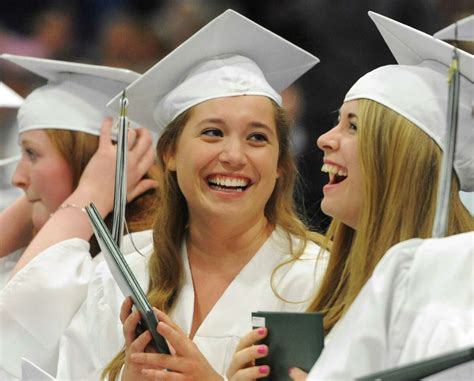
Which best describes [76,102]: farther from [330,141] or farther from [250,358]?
[250,358]

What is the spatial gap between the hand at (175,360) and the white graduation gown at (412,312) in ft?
1.65

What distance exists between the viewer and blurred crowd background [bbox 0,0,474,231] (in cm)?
292

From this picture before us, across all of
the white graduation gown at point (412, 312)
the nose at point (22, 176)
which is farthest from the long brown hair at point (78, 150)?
the white graduation gown at point (412, 312)

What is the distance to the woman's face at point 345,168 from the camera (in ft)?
7.26

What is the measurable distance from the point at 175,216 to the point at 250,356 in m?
0.73

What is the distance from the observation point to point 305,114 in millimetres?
2953

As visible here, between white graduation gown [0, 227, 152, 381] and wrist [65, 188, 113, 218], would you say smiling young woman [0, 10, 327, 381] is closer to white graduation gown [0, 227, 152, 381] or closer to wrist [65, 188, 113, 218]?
white graduation gown [0, 227, 152, 381]

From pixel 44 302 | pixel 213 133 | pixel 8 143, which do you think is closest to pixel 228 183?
pixel 213 133

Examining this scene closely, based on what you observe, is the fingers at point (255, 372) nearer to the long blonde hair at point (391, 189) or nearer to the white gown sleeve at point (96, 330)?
the long blonde hair at point (391, 189)

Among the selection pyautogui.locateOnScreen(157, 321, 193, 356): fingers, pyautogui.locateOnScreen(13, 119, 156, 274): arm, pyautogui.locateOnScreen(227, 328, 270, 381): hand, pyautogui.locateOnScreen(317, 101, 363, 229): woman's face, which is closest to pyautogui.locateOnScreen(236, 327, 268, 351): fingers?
pyautogui.locateOnScreen(227, 328, 270, 381): hand

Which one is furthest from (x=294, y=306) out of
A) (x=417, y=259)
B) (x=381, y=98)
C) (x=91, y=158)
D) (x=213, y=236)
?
(x=91, y=158)

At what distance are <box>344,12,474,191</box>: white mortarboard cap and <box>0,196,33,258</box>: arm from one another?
1.55 meters

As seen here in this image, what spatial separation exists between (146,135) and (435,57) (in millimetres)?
1104

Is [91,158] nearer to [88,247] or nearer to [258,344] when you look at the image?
[88,247]
